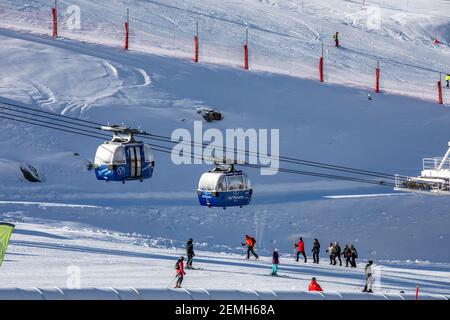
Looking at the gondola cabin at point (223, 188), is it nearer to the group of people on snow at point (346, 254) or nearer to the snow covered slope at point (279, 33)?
the group of people on snow at point (346, 254)

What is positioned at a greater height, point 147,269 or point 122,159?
point 122,159

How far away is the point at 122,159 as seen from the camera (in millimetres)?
36094

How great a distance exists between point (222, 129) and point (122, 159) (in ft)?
67.9

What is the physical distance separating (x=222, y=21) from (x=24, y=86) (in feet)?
58.5

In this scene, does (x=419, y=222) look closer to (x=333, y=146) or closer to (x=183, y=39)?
(x=333, y=146)

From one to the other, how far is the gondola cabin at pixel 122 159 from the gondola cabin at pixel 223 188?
219 centimetres

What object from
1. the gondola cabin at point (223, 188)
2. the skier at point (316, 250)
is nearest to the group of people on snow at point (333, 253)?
the skier at point (316, 250)

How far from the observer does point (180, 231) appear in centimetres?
4781

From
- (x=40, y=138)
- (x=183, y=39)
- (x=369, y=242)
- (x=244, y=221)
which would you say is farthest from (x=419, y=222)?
(x=183, y=39)

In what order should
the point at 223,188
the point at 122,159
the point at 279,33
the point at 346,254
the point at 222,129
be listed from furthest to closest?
the point at 279,33, the point at 222,129, the point at 346,254, the point at 223,188, the point at 122,159

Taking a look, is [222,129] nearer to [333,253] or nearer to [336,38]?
[333,253]

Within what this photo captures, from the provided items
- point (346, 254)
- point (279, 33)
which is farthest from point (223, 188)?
point (279, 33)

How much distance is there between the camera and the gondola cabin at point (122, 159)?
118 ft

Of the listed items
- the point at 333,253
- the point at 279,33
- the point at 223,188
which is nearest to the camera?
the point at 223,188
